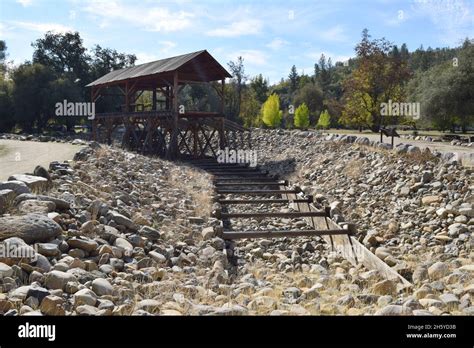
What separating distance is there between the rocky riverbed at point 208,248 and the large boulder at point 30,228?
1cm

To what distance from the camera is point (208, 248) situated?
806 centimetres

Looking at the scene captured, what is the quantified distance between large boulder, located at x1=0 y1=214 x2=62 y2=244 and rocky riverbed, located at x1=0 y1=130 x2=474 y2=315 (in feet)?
0.05

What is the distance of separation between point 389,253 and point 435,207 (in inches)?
95.0

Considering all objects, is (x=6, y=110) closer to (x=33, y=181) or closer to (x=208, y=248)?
(x=33, y=181)

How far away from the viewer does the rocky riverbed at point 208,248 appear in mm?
4938

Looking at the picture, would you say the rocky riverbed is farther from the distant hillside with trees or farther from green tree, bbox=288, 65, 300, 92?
green tree, bbox=288, 65, 300, 92

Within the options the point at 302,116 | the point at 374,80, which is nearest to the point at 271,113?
the point at 302,116

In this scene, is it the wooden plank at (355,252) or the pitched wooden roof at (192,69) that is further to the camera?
the pitched wooden roof at (192,69)

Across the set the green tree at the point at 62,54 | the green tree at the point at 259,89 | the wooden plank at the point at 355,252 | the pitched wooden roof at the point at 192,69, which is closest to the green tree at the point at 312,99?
the green tree at the point at 259,89

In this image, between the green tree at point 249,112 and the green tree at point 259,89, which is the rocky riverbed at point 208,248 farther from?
the green tree at point 259,89

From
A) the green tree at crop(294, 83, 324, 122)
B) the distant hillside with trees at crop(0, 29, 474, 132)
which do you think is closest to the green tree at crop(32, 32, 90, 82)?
the distant hillside with trees at crop(0, 29, 474, 132)

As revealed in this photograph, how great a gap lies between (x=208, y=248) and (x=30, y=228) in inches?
133

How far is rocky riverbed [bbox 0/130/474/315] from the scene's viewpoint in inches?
194
